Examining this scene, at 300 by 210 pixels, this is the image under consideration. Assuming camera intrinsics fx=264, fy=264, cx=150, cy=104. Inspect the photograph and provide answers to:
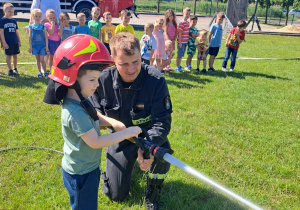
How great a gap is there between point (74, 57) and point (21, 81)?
6.14 metres

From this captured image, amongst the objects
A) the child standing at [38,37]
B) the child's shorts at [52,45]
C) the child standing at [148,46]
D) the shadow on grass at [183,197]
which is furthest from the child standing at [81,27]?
the shadow on grass at [183,197]

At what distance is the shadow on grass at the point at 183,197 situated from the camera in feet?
11.0

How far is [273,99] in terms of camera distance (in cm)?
740

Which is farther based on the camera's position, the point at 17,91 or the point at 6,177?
the point at 17,91

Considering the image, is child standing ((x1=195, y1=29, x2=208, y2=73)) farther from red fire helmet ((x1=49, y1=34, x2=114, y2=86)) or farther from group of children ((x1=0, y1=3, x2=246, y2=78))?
red fire helmet ((x1=49, y1=34, x2=114, y2=86))

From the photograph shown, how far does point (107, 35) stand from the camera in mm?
9000

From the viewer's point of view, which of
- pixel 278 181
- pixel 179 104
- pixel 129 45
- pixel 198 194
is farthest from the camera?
pixel 179 104

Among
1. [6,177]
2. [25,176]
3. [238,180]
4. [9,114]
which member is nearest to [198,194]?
[238,180]

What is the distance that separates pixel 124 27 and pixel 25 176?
629 centimetres

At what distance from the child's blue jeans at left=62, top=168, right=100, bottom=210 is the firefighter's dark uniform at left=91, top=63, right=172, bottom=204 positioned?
83 cm

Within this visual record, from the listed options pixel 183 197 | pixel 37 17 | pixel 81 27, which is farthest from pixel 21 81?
pixel 183 197

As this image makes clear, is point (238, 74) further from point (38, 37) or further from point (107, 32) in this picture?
point (38, 37)

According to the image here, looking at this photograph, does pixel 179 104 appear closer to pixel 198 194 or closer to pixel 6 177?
pixel 198 194

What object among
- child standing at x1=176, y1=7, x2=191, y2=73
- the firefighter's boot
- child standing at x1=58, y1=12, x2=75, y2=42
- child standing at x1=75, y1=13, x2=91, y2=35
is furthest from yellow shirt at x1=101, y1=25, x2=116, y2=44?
the firefighter's boot
